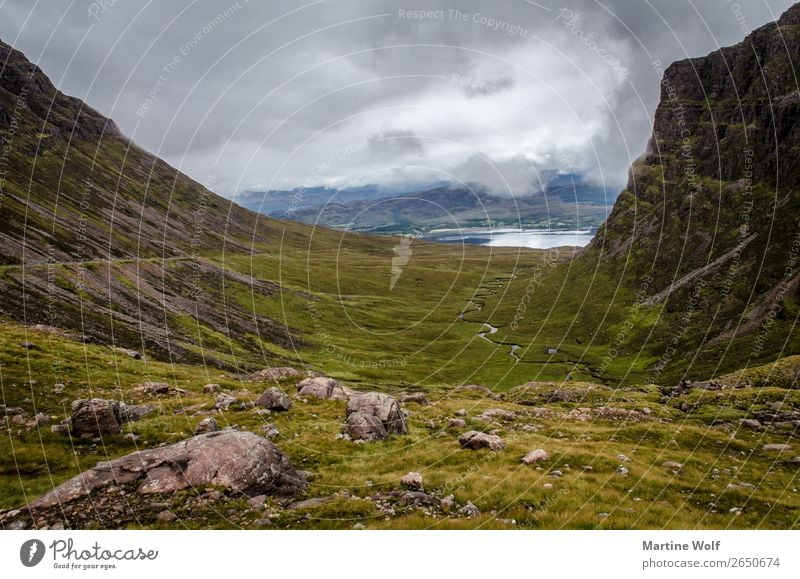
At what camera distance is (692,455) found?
2622 centimetres

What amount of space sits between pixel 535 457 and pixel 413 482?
8130 mm

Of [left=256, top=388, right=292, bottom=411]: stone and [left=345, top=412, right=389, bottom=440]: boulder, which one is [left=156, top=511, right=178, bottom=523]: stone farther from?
[left=256, top=388, right=292, bottom=411]: stone

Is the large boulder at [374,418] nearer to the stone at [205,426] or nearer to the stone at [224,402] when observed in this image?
the stone at [205,426]

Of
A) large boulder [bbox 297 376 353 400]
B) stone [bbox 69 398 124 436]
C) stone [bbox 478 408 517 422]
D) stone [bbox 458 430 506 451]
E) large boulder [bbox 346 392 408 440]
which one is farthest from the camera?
large boulder [bbox 297 376 353 400]

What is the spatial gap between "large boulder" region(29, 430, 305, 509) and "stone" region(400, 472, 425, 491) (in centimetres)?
477

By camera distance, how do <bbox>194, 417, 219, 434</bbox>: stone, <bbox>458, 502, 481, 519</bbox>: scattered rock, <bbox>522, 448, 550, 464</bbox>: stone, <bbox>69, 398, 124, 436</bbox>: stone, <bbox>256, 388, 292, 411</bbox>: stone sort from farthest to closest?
<bbox>256, 388, 292, 411</bbox>: stone < <bbox>194, 417, 219, 434</bbox>: stone < <bbox>69, 398, 124, 436</bbox>: stone < <bbox>522, 448, 550, 464</bbox>: stone < <bbox>458, 502, 481, 519</bbox>: scattered rock

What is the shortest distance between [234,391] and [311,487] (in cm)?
2277

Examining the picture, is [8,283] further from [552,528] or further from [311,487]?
[552,528]

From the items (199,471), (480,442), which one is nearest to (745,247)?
(480,442)

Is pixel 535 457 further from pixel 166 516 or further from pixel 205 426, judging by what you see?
pixel 205 426

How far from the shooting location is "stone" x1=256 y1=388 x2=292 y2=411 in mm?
32250

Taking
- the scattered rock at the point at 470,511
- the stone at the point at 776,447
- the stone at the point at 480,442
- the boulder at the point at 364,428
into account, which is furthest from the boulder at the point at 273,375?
the stone at the point at 776,447

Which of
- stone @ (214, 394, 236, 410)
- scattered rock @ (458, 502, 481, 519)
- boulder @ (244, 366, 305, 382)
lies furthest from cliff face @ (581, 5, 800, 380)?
stone @ (214, 394, 236, 410)

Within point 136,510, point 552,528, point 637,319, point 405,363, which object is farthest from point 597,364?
point 136,510
